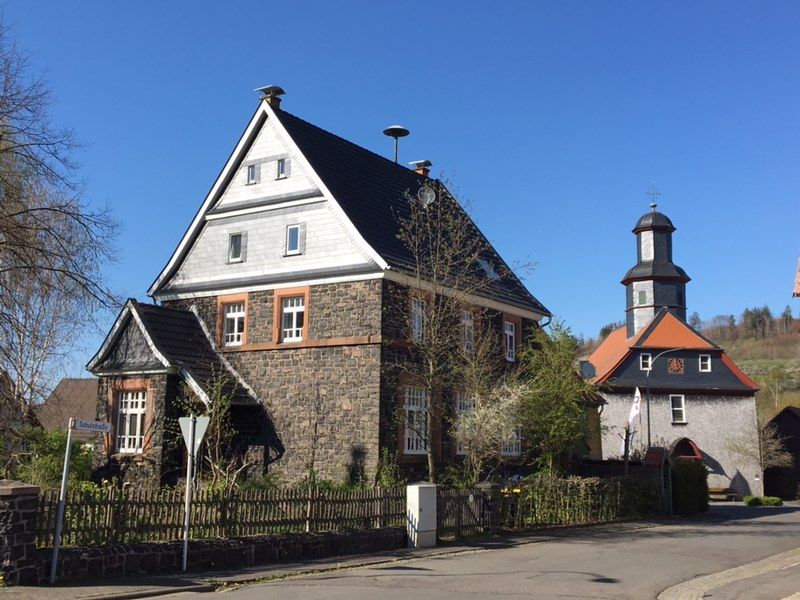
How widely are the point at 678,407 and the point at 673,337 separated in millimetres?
4481

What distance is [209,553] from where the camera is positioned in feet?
46.3

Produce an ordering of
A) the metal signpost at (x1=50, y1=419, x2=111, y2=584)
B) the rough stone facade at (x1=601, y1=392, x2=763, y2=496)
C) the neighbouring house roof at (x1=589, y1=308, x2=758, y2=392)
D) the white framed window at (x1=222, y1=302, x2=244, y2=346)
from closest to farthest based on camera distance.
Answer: the metal signpost at (x1=50, y1=419, x2=111, y2=584) < the white framed window at (x1=222, y1=302, x2=244, y2=346) < the rough stone facade at (x1=601, y1=392, x2=763, y2=496) < the neighbouring house roof at (x1=589, y1=308, x2=758, y2=392)

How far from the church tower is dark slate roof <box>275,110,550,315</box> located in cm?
2895

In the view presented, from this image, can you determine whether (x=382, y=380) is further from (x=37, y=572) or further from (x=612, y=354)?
(x=612, y=354)

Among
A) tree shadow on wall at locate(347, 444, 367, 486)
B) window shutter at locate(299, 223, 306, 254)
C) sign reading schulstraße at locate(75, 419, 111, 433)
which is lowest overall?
tree shadow on wall at locate(347, 444, 367, 486)

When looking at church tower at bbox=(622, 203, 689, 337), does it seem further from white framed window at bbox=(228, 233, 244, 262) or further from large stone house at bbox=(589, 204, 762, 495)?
white framed window at bbox=(228, 233, 244, 262)

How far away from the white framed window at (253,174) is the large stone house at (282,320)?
4cm

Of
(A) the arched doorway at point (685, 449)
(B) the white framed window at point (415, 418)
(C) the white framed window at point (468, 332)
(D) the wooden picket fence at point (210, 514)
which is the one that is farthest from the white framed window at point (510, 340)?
(A) the arched doorway at point (685, 449)

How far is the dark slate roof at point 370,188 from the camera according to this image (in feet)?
81.5

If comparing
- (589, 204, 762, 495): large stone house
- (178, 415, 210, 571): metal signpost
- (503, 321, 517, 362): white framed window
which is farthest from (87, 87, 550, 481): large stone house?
(589, 204, 762, 495): large stone house

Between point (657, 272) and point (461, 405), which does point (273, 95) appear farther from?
point (657, 272)

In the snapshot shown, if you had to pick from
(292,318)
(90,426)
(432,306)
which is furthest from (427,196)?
(90,426)

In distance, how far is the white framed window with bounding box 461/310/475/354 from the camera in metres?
25.9

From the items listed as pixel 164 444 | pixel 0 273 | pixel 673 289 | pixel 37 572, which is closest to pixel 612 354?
pixel 673 289
